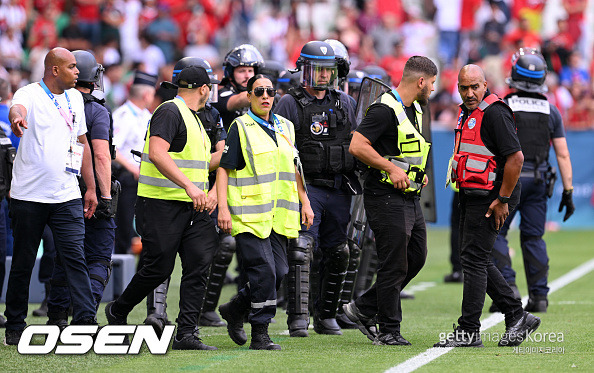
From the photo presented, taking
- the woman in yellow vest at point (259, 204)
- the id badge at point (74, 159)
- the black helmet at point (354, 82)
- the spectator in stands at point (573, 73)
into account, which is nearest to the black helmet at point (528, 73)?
the black helmet at point (354, 82)

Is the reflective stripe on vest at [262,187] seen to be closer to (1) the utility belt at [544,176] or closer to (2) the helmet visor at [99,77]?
(2) the helmet visor at [99,77]

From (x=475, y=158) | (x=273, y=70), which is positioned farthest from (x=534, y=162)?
(x=475, y=158)

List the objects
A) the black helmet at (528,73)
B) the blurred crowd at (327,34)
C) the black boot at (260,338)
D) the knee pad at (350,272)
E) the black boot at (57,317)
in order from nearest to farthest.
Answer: the black boot at (260,338)
the black boot at (57,317)
the knee pad at (350,272)
the black helmet at (528,73)
the blurred crowd at (327,34)

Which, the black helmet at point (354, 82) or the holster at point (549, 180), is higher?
the black helmet at point (354, 82)

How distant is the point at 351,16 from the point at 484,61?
11.6ft

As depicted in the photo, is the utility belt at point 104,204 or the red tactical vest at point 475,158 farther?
the utility belt at point 104,204

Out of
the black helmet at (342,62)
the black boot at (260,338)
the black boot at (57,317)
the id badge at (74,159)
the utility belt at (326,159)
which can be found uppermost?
the black helmet at (342,62)

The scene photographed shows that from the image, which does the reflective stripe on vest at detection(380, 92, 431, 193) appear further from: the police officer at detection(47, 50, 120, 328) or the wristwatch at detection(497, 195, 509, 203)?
the police officer at detection(47, 50, 120, 328)

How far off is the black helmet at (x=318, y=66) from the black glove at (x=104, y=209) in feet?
6.54

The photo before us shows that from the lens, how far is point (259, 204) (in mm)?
8477

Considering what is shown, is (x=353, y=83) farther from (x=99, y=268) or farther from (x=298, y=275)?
(x=99, y=268)

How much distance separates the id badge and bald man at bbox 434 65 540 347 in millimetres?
2894

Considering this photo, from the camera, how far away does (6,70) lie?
1956cm

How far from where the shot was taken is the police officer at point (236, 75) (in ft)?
35.3
